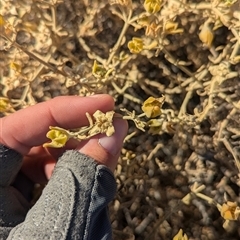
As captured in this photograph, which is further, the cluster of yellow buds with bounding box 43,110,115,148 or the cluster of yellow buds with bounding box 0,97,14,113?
the cluster of yellow buds with bounding box 0,97,14,113

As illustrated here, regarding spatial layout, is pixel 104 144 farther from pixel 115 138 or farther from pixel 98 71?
pixel 98 71


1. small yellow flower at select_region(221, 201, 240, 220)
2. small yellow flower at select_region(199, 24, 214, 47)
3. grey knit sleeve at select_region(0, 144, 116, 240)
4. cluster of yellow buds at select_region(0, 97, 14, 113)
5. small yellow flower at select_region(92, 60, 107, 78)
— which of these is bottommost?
small yellow flower at select_region(221, 201, 240, 220)

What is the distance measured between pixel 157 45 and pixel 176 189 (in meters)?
0.26

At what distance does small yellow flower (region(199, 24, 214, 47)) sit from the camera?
0.82 m

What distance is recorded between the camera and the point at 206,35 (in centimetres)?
82

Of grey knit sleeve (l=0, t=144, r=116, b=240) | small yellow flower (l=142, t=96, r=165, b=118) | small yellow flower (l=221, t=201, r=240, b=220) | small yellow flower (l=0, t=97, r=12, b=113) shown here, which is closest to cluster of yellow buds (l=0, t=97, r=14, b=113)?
small yellow flower (l=0, t=97, r=12, b=113)

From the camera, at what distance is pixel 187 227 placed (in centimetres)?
90

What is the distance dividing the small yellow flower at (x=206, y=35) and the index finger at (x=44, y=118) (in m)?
0.19

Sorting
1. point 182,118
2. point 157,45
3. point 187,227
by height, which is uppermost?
point 157,45

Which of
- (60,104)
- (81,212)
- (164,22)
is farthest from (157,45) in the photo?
(81,212)

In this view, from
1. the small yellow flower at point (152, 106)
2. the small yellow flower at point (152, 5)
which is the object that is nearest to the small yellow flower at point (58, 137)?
the small yellow flower at point (152, 106)

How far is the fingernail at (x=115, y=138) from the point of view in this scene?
0.75m

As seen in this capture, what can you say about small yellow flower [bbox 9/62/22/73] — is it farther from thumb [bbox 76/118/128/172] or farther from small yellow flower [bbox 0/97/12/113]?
thumb [bbox 76/118/128/172]

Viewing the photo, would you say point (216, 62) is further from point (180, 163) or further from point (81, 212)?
point (81, 212)
